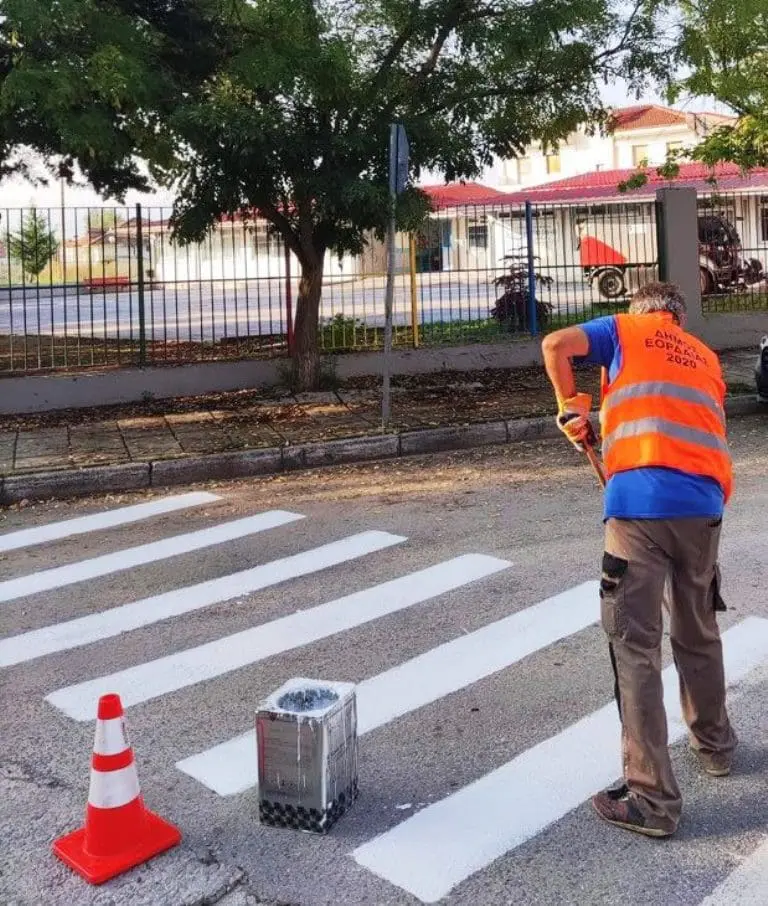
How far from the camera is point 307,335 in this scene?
1361cm

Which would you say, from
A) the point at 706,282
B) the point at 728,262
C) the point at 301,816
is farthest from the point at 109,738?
the point at 728,262

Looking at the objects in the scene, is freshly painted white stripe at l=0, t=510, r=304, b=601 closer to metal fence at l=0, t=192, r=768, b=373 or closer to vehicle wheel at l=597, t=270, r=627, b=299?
metal fence at l=0, t=192, r=768, b=373

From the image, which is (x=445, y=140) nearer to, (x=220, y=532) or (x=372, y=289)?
(x=372, y=289)

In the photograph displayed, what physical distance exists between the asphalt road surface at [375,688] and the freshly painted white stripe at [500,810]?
0.03 ft

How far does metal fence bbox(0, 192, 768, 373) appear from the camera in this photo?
13391 millimetres

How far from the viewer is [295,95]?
11.3m

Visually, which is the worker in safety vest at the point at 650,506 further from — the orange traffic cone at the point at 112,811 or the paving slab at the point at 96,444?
the paving slab at the point at 96,444

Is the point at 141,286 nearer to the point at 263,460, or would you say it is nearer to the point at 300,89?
the point at 300,89

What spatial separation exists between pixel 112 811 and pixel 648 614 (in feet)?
6.24

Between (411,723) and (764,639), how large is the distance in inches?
76.8

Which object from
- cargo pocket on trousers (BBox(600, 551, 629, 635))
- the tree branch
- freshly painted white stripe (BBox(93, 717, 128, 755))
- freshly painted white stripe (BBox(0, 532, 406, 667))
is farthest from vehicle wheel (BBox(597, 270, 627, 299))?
freshly painted white stripe (BBox(93, 717, 128, 755))

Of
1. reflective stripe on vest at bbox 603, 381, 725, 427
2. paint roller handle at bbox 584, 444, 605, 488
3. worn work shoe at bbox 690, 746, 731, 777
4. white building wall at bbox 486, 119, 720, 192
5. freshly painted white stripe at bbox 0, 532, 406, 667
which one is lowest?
worn work shoe at bbox 690, 746, 731, 777

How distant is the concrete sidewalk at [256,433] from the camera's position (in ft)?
32.3

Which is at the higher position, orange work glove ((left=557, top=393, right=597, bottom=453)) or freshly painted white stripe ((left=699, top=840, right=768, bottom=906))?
orange work glove ((left=557, top=393, right=597, bottom=453))
